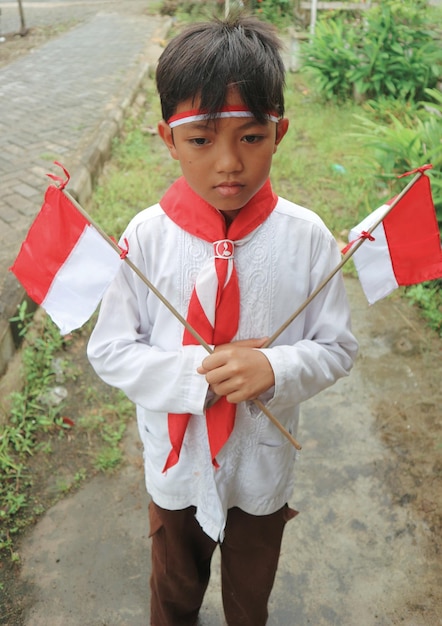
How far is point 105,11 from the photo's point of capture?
12391mm

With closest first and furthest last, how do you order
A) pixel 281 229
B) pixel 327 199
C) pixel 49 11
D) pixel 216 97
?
pixel 216 97, pixel 281 229, pixel 327 199, pixel 49 11

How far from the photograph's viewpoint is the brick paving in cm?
380

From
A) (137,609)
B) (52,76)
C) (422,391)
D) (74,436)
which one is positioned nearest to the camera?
(137,609)

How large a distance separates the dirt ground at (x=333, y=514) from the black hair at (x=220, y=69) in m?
1.60

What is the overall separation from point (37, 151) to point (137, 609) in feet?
13.8

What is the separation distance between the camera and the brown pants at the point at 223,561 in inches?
56.7

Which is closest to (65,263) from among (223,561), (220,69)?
(220,69)

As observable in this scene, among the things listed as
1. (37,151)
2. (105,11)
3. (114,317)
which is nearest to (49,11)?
(105,11)

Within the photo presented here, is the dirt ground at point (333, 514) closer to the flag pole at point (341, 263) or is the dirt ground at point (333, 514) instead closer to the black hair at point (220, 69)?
the flag pole at point (341, 263)

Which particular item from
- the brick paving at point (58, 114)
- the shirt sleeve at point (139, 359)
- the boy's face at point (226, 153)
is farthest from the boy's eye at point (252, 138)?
the brick paving at point (58, 114)

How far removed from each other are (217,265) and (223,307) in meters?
0.09

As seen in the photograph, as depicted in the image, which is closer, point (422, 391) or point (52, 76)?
point (422, 391)

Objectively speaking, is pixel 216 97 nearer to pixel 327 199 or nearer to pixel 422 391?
pixel 422 391

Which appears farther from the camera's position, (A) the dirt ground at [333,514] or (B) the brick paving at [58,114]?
(B) the brick paving at [58,114]
